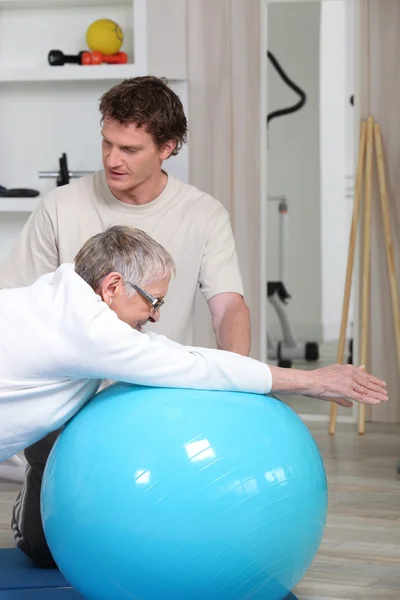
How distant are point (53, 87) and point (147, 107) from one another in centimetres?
171

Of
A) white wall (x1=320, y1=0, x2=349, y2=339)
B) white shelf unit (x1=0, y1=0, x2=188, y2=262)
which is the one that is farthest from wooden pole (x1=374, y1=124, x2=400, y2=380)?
white wall (x1=320, y1=0, x2=349, y2=339)

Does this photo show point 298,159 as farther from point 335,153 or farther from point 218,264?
point 218,264

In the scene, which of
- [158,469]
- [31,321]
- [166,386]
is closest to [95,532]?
[158,469]

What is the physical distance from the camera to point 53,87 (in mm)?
4254

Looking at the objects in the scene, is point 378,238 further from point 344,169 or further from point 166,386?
point 166,386

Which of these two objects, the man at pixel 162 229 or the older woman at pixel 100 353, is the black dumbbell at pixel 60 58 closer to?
the man at pixel 162 229

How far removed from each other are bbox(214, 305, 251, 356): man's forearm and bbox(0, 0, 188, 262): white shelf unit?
168 cm

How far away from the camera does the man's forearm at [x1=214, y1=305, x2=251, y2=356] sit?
264 centimetres

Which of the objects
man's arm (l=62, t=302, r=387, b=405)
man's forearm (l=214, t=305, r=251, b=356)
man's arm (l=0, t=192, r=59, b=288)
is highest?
man's arm (l=0, t=192, r=59, b=288)

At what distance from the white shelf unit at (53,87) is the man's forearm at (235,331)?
5.52ft

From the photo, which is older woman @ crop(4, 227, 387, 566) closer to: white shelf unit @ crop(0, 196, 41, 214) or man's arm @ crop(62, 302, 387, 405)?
man's arm @ crop(62, 302, 387, 405)

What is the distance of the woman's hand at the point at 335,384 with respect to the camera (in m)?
1.97

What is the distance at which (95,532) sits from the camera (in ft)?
5.77

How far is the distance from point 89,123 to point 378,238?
1.39 meters
